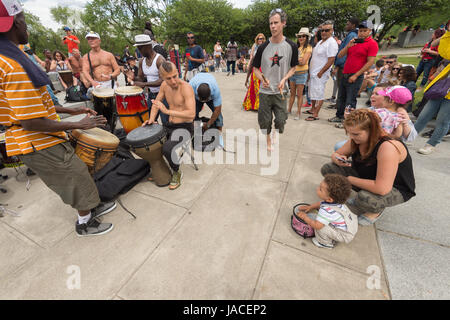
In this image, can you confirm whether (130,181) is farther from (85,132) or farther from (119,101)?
(119,101)

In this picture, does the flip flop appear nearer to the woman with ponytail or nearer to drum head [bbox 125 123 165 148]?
the woman with ponytail

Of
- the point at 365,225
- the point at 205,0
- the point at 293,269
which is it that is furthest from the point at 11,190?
the point at 205,0

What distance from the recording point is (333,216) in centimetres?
190

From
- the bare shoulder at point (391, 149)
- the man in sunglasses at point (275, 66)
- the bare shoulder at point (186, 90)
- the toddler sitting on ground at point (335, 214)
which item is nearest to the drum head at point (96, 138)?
the bare shoulder at point (186, 90)

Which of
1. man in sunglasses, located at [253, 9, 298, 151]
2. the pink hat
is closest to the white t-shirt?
man in sunglasses, located at [253, 9, 298, 151]

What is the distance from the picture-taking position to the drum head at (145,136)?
257 cm

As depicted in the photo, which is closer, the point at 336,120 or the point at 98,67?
the point at 98,67

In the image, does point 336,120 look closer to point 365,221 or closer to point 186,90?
point 365,221

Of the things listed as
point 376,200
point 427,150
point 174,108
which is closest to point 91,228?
point 174,108

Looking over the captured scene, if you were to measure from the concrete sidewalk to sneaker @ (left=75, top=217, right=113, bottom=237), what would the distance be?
0.06 meters

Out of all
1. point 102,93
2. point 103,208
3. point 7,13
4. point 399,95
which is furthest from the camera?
point 102,93

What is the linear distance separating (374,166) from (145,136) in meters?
2.67

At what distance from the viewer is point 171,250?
2.07 metres

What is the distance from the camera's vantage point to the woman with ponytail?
1.87 m
